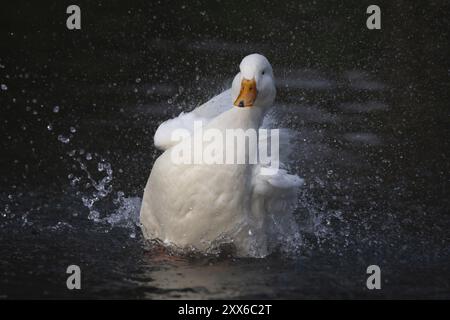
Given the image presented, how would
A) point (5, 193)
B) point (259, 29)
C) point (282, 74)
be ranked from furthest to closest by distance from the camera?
point (259, 29)
point (282, 74)
point (5, 193)

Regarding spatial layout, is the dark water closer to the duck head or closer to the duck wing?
the duck wing

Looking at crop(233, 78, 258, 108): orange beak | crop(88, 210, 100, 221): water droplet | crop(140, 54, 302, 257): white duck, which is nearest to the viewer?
crop(233, 78, 258, 108): orange beak

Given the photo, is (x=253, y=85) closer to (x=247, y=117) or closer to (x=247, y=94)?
(x=247, y=94)

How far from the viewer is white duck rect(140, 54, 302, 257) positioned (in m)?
5.97

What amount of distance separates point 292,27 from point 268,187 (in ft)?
15.2

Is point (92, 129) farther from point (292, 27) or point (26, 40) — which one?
point (292, 27)

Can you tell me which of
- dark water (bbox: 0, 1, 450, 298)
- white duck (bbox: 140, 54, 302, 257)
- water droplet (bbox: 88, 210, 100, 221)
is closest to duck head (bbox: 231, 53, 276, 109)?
white duck (bbox: 140, 54, 302, 257)

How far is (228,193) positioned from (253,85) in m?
0.69

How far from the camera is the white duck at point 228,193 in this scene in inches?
235

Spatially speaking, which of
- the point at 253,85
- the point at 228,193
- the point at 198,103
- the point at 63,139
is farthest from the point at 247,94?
the point at 198,103

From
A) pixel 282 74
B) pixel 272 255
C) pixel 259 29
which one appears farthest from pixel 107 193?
pixel 259 29

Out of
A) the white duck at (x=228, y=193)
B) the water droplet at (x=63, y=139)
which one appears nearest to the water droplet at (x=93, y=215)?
the white duck at (x=228, y=193)

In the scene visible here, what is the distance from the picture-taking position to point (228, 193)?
600 cm

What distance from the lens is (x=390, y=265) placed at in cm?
619
